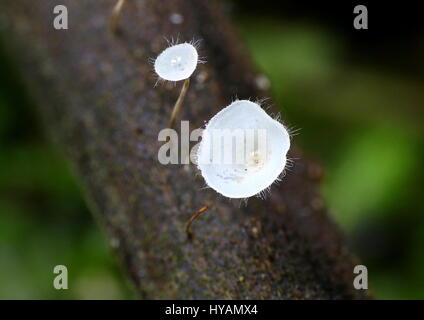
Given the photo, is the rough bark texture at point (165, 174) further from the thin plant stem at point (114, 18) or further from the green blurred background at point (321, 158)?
the green blurred background at point (321, 158)

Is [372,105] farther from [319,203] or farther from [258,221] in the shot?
[258,221]

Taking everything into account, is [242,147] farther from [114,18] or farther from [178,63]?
[114,18]

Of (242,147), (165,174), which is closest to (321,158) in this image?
(165,174)

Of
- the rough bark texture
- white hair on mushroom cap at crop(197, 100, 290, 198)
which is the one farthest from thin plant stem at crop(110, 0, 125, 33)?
white hair on mushroom cap at crop(197, 100, 290, 198)

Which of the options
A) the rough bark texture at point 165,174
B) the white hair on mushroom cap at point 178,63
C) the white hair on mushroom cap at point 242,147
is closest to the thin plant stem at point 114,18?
the rough bark texture at point 165,174

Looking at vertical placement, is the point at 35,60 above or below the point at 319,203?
above
